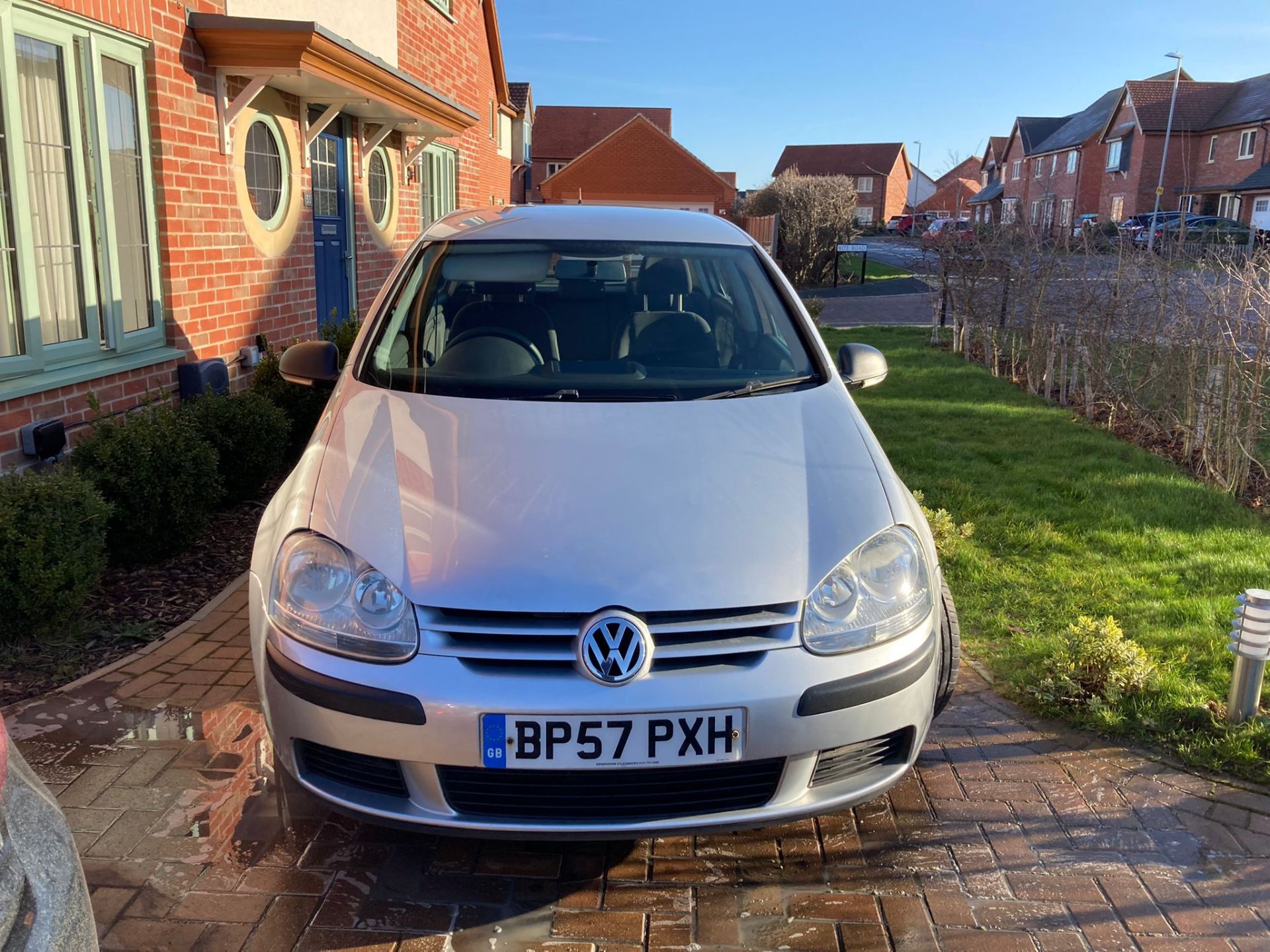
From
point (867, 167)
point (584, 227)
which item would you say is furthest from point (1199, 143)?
point (584, 227)

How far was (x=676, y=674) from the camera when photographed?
2.37m

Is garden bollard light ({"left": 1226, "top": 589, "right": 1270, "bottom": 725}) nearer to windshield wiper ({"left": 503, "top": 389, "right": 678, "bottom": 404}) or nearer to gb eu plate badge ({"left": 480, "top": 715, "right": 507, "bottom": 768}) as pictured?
windshield wiper ({"left": 503, "top": 389, "right": 678, "bottom": 404})

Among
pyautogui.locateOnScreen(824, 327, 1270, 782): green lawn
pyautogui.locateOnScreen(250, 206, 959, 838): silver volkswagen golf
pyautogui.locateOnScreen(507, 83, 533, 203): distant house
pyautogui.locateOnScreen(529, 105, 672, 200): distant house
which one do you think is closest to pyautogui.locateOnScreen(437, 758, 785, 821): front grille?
pyautogui.locateOnScreen(250, 206, 959, 838): silver volkswagen golf

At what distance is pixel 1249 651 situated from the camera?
345 cm

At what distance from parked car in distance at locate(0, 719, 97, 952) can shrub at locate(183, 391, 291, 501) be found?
4.39 metres

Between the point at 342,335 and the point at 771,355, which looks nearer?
the point at 771,355

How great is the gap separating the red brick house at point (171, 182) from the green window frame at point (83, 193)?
0.01 metres

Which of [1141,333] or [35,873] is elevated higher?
[1141,333]

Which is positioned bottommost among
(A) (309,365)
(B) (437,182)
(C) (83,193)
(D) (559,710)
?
(D) (559,710)

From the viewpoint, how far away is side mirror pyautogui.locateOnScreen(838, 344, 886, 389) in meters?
3.97

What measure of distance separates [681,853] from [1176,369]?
6301 millimetres

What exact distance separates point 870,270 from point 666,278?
33637mm

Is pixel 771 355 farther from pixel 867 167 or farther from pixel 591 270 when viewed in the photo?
pixel 867 167

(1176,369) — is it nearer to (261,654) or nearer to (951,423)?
(951,423)
